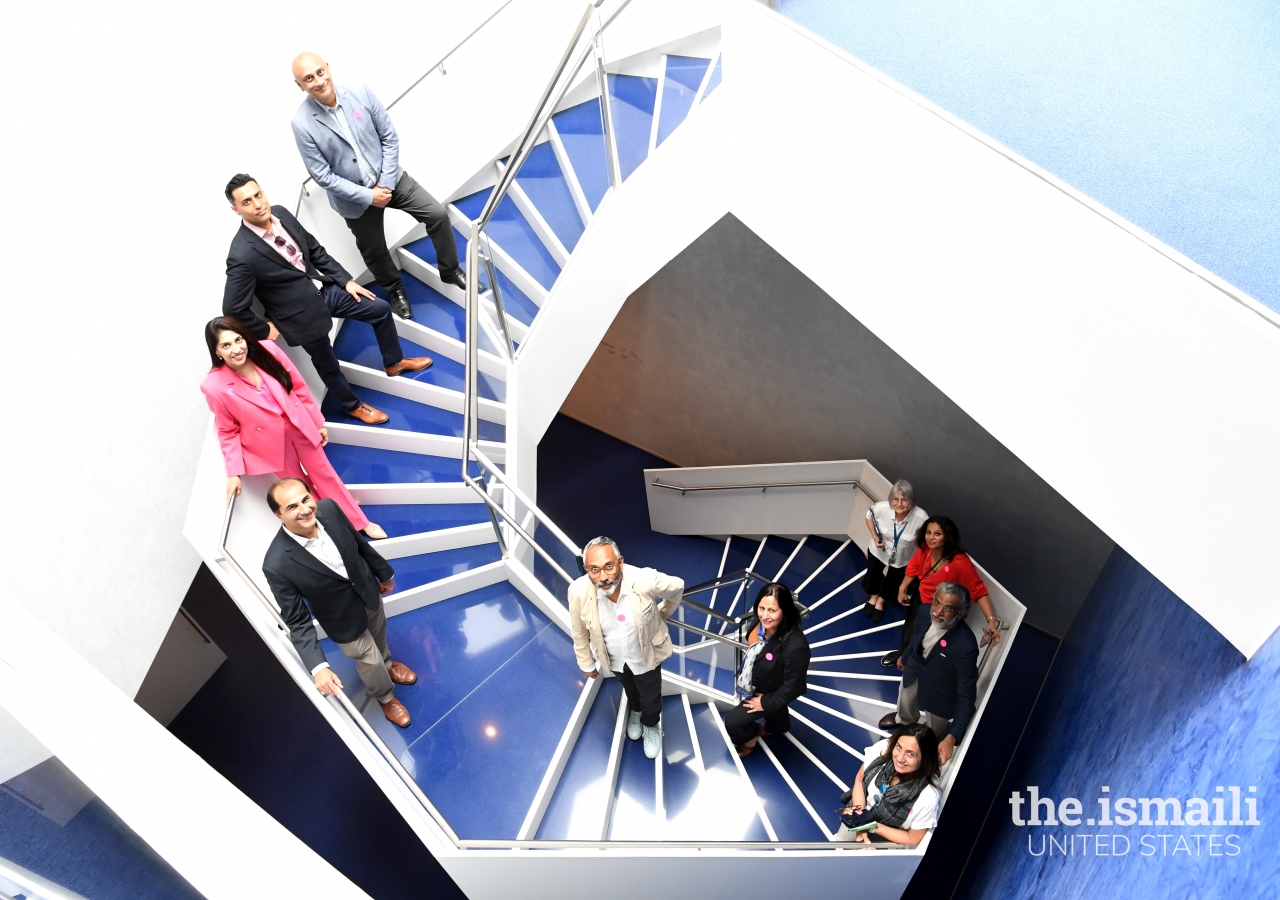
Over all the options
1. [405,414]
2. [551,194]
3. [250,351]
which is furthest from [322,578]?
[551,194]

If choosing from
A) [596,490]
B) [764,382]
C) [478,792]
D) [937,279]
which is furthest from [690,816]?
[596,490]

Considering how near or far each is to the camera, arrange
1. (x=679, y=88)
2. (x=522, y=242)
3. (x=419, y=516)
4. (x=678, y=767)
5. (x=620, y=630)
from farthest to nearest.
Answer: (x=522, y=242)
(x=679, y=88)
(x=419, y=516)
(x=678, y=767)
(x=620, y=630)

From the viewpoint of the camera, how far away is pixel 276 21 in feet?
20.0

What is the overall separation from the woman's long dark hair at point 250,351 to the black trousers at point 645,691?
266 centimetres

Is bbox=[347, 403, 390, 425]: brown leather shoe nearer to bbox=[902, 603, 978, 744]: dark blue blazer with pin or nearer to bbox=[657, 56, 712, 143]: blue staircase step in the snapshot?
bbox=[657, 56, 712, 143]: blue staircase step

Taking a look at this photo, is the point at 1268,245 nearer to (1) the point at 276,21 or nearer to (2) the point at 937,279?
(2) the point at 937,279

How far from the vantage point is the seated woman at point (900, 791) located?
4.76 metres

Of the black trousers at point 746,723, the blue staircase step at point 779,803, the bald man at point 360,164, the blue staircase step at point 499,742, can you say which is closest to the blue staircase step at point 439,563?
the blue staircase step at point 499,742

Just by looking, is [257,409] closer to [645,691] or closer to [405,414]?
[405,414]

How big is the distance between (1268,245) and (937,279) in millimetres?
1548

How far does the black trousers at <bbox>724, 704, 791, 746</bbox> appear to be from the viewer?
5941 millimetres

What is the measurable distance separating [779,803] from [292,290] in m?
4.80

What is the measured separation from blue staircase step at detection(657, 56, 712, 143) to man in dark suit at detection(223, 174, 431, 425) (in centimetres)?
249

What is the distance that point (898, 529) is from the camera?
712 cm
